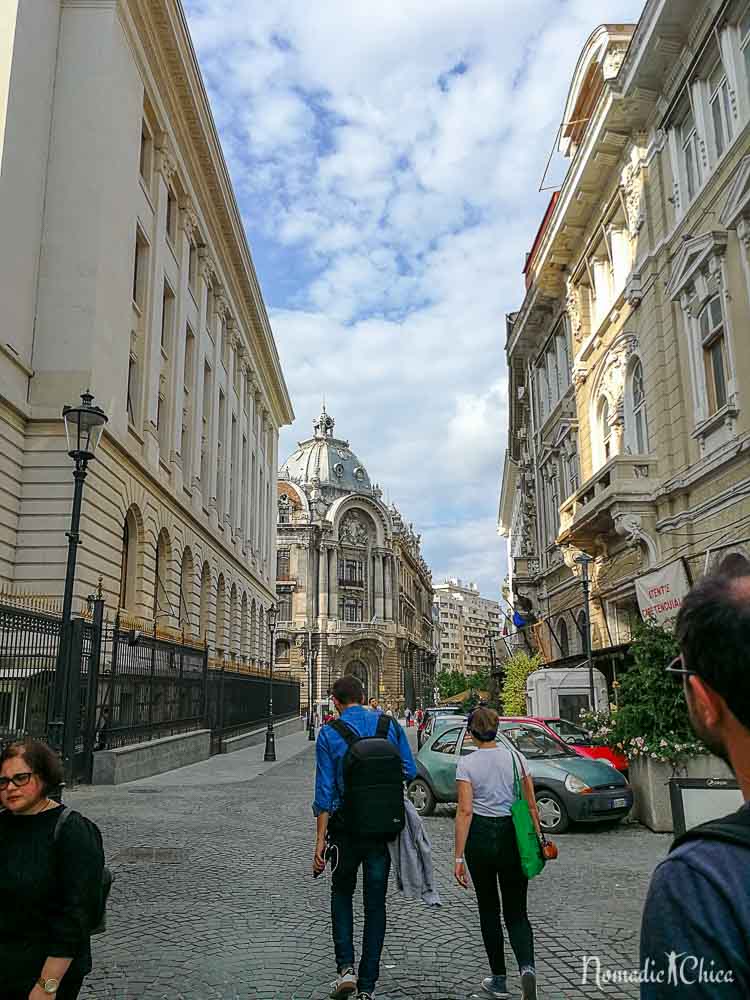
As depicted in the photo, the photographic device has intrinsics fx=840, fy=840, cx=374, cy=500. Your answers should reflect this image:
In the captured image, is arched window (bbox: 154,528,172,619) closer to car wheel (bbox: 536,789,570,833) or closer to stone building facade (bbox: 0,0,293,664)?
stone building facade (bbox: 0,0,293,664)

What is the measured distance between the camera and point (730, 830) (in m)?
1.44

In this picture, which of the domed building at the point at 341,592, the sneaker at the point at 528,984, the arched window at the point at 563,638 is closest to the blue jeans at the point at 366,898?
the sneaker at the point at 528,984

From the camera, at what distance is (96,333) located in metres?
21.7

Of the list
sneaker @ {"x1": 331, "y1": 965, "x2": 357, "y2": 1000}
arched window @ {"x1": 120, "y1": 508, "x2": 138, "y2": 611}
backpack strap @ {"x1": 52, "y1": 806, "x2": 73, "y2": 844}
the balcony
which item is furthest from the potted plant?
arched window @ {"x1": 120, "y1": 508, "x2": 138, "y2": 611}

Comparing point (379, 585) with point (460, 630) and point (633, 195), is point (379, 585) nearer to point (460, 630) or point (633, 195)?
point (633, 195)

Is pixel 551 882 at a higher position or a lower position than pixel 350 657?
lower

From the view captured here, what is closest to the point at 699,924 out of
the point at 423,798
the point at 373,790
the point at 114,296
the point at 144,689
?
the point at 373,790

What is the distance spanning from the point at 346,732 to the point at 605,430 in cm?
1982

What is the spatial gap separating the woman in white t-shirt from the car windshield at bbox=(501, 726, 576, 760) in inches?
255

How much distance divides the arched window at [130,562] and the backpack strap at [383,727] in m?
21.3

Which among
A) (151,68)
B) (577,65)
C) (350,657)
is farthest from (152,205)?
(350,657)

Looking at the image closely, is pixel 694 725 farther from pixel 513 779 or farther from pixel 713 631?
pixel 513 779

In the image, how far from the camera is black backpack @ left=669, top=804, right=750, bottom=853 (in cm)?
143

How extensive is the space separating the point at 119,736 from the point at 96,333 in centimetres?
1048
